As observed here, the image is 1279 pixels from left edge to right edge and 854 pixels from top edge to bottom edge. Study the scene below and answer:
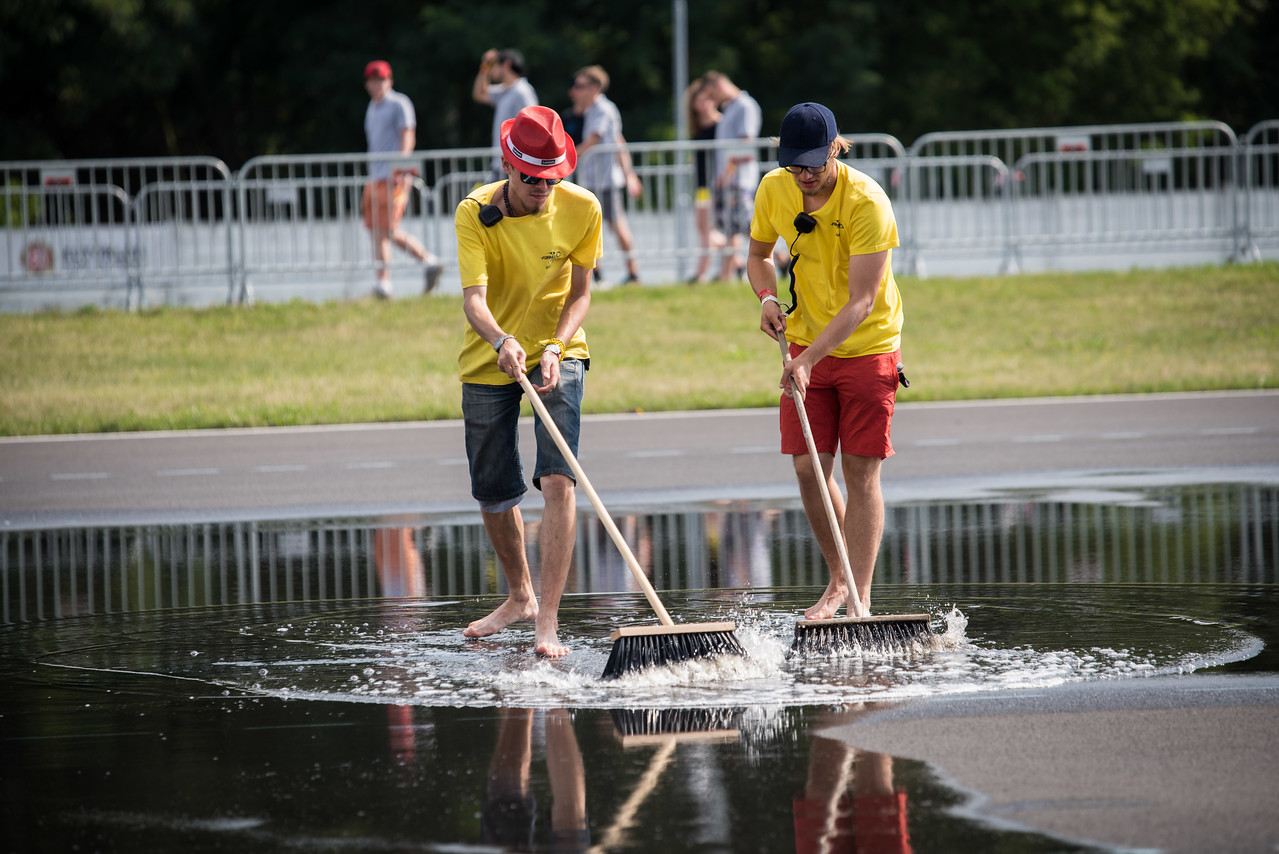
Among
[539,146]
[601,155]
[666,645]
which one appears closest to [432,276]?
[601,155]

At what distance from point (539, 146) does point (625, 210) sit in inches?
466

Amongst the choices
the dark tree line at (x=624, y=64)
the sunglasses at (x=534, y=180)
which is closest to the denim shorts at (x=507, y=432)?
the sunglasses at (x=534, y=180)

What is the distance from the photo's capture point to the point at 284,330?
17.1 meters

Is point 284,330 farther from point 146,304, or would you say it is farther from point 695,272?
point 695,272

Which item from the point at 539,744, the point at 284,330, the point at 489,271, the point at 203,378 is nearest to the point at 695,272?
the point at 284,330

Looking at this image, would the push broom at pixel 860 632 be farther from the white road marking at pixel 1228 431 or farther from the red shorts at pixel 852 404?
the white road marking at pixel 1228 431

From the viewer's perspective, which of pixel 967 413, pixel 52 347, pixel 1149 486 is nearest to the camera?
pixel 1149 486

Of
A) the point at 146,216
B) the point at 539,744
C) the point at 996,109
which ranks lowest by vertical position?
the point at 539,744

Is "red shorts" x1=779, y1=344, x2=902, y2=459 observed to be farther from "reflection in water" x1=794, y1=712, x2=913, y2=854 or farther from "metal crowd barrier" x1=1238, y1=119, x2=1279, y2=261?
"metal crowd barrier" x1=1238, y1=119, x2=1279, y2=261

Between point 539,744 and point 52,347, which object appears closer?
point 539,744

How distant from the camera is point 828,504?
6602 mm

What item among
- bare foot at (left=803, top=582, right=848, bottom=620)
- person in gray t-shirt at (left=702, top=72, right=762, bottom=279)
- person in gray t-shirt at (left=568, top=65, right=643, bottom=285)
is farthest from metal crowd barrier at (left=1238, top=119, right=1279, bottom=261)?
bare foot at (left=803, top=582, right=848, bottom=620)

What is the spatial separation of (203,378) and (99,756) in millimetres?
10848

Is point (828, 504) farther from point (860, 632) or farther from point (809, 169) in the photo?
point (809, 169)
